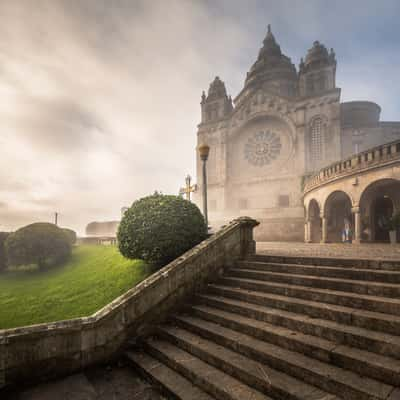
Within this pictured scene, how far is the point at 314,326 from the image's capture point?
3.41 meters

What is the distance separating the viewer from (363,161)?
13.0 metres

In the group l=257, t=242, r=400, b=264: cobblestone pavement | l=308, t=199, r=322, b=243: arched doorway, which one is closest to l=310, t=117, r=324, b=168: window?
l=308, t=199, r=322, b=243: arched doorway

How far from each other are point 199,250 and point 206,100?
1687 inches

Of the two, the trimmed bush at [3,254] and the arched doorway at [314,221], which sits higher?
the arched doorway at [314,221]

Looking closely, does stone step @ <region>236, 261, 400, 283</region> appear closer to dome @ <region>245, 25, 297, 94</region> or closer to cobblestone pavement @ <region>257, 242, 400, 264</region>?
cobblestone pavement @ <region>257, 242, 400, 264</region>

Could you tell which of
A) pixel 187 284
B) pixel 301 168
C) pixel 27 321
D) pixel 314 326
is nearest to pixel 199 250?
pixel 187 284

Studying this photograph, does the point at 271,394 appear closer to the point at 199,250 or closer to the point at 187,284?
the point at 187,284

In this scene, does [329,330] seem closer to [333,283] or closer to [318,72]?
[333,283]

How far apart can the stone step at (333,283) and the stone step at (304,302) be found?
289 mm

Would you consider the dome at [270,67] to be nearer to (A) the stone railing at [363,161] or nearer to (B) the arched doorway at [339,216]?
(B) the arched doorway at [339,216]

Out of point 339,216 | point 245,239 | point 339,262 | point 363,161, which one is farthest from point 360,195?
point 339,262

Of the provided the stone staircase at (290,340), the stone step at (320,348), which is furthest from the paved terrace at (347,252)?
the stone step at (320,348)

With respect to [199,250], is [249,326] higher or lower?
lower

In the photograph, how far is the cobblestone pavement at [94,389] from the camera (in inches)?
121
